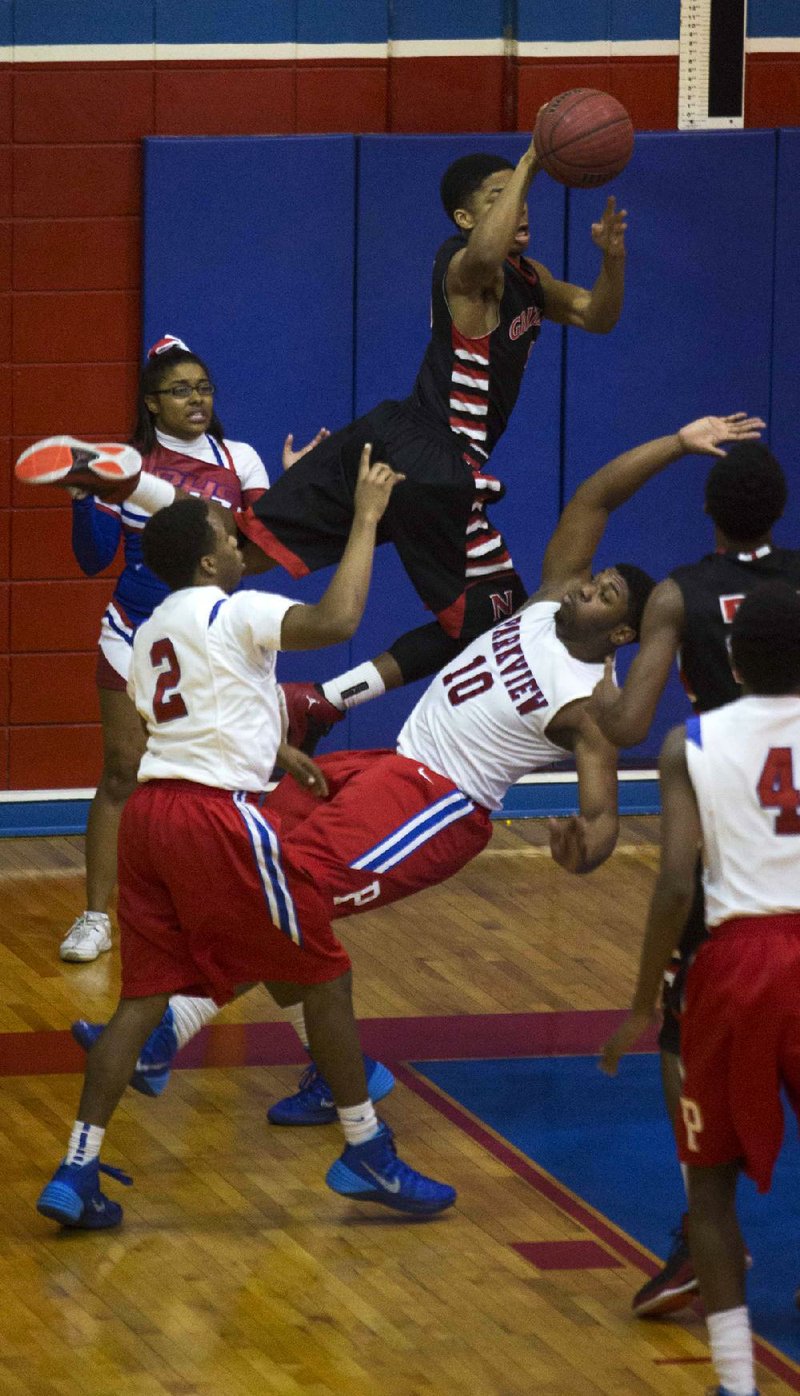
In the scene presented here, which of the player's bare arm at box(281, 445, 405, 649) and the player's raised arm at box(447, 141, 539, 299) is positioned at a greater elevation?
the player's raised arm at box(447, 141, 539, 299)

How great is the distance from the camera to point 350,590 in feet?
15.5

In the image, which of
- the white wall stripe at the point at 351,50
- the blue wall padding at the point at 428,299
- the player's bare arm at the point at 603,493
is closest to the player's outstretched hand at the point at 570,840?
the player's bare arm at the point at 603,493

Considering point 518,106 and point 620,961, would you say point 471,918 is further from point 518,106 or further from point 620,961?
point 518,106

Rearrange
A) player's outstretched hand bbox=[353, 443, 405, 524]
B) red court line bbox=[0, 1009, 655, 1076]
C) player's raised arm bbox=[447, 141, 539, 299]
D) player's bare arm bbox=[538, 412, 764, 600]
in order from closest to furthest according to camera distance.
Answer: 1. player's outstretched hand bbox=[353, 443, 405, 524]
2. player's bare arm bbox=[538, 412, 764, 600]
3. player's raised arm bbox=[447, 141, 539, 299]
4. red court line bbox=[0, 1009, 655, 1076]

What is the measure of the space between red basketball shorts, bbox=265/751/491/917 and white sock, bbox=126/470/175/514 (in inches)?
33.1

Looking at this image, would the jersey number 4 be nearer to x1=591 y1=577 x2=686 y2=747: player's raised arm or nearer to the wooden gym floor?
x1=591 y1=577 x2=686 y2=747: player's raised arm

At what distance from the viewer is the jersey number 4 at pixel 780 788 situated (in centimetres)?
374

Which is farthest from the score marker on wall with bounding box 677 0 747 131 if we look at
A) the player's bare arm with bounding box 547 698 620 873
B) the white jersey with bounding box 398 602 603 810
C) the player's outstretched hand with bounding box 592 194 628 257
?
the player's bare arm with bounding box 547 698 620 873

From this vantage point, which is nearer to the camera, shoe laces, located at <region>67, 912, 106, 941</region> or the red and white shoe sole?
the red and white shoe sole

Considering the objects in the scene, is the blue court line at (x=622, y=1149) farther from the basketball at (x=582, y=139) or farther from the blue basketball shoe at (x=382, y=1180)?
the basketball at (x=582, y=139)

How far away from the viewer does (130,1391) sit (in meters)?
4.10

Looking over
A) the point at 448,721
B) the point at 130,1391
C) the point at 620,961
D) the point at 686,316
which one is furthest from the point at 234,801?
the point at 686,316

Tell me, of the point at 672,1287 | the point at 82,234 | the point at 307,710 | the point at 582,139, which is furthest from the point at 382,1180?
the point at 82,234

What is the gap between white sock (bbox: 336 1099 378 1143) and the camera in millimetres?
4816
